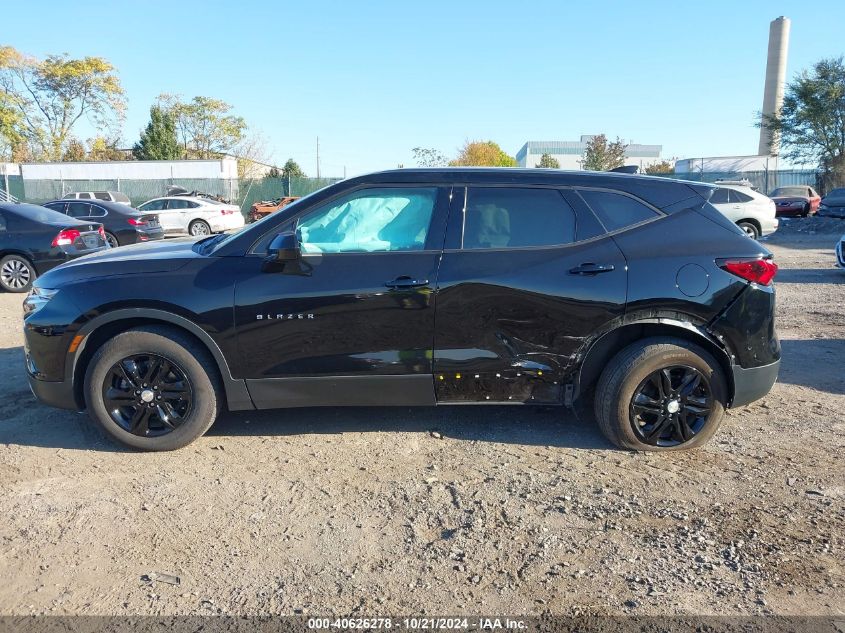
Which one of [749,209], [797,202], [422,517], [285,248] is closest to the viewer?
[422,517]

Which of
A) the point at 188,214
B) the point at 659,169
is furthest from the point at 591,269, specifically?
the point at 659,169

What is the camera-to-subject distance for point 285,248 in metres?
3.98

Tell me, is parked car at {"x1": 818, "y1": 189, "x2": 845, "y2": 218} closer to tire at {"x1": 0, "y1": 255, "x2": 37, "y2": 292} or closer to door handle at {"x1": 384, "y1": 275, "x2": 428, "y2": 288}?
door handle at {"x1": 384, "y1": 275, "x2": 428, "y2": 288}

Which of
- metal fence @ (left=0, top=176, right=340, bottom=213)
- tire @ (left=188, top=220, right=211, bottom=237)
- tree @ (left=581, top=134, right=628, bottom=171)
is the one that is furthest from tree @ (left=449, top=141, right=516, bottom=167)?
tire @ (left=188, top=220, right=211, bottom=237)

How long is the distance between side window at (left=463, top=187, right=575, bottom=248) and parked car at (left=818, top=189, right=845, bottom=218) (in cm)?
2569

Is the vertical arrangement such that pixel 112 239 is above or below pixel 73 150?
below

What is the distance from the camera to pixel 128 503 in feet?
11.8

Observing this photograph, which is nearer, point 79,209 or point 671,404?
point 671,404

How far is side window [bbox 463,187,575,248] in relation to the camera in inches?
165

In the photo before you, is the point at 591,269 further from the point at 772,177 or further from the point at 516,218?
the point at 772,177

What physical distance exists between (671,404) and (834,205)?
26969mm

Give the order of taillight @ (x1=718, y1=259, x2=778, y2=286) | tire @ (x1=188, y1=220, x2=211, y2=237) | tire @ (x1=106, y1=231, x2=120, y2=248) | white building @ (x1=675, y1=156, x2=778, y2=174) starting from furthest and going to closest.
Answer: white building @ (x1=675, y1=156, x2=778, y2=174) < tire @ (x1=188, y1=220, x2=211, y2=237) < tire @ (x1=106, y1=231, x2=120, y2=248) < taillight @ (x1=718, y1=259, x2=778, y2=286)

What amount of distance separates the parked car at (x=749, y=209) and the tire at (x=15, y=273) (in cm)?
1543

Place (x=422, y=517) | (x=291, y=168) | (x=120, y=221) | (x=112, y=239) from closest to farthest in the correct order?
(x=422, y=517)
(x=112, y=239)
(x=120, y=221)
(x=291, y=168)
